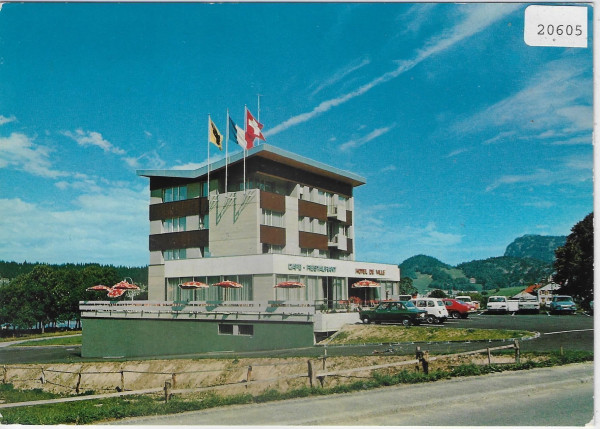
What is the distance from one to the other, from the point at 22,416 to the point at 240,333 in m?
19.7

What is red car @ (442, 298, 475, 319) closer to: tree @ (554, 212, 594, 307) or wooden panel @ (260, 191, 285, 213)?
tree @ (554, 212, 594, 307)

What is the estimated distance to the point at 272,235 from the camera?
1646 inches

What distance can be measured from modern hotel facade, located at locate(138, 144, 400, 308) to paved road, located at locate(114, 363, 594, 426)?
2009cm

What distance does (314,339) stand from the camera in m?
31.7

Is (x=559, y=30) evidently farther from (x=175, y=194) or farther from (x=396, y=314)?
(x=175, y=194)

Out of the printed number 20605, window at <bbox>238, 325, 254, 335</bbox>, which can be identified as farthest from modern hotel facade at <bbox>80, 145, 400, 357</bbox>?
the printed number 20605

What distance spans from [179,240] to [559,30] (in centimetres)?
3461

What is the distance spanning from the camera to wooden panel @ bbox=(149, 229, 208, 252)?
142 ft

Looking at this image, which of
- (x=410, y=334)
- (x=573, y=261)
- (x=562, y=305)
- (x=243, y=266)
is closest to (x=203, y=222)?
Answer: (x=243, y=266)

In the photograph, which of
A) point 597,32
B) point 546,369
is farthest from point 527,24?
point 546,369

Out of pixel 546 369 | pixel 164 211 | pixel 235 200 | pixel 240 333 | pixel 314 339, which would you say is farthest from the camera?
pixel 164 211

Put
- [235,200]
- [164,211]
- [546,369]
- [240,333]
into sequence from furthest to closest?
1. [164,211]
2. [235,200]
3. [240,333]
4. [546,369]

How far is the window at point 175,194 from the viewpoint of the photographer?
44750 mm

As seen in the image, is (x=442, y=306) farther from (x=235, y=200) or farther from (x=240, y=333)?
(x=235, y=200)
